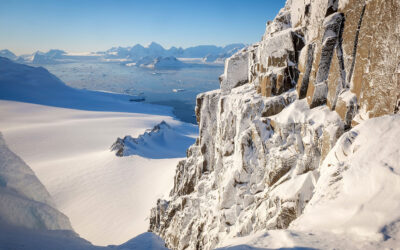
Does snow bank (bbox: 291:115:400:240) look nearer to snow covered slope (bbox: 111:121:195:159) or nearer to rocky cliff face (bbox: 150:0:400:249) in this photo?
rocky cliff face (bbox: 150:0:400:249)

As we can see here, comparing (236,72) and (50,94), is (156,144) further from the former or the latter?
(50,94)

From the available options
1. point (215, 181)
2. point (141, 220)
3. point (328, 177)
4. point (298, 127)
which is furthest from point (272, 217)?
point (141, 220)

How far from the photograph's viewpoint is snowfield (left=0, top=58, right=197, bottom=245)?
21.7m

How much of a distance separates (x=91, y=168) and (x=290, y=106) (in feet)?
90.9

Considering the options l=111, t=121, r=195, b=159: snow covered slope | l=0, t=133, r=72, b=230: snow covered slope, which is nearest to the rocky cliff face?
l=0, t=133, r=72, b=230: snow covered slope

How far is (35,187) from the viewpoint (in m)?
8.13

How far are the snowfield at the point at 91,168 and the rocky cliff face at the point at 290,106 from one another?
7.95 m

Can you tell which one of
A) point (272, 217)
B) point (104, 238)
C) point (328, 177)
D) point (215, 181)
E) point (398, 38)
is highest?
point (398, 38)

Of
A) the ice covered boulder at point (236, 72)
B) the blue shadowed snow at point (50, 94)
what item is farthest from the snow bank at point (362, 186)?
the blue shadowed snow at point (50, 94)

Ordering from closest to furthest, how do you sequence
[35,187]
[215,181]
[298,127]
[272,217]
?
[35,187] < [272,217] < [298,127] < [215,181]

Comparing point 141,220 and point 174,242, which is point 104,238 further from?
point 174,242

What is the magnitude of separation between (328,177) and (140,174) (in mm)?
25001

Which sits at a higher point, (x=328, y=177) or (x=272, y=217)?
(x=328, y=177)

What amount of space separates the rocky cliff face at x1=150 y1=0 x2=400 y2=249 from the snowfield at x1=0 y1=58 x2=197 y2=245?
313 inches
